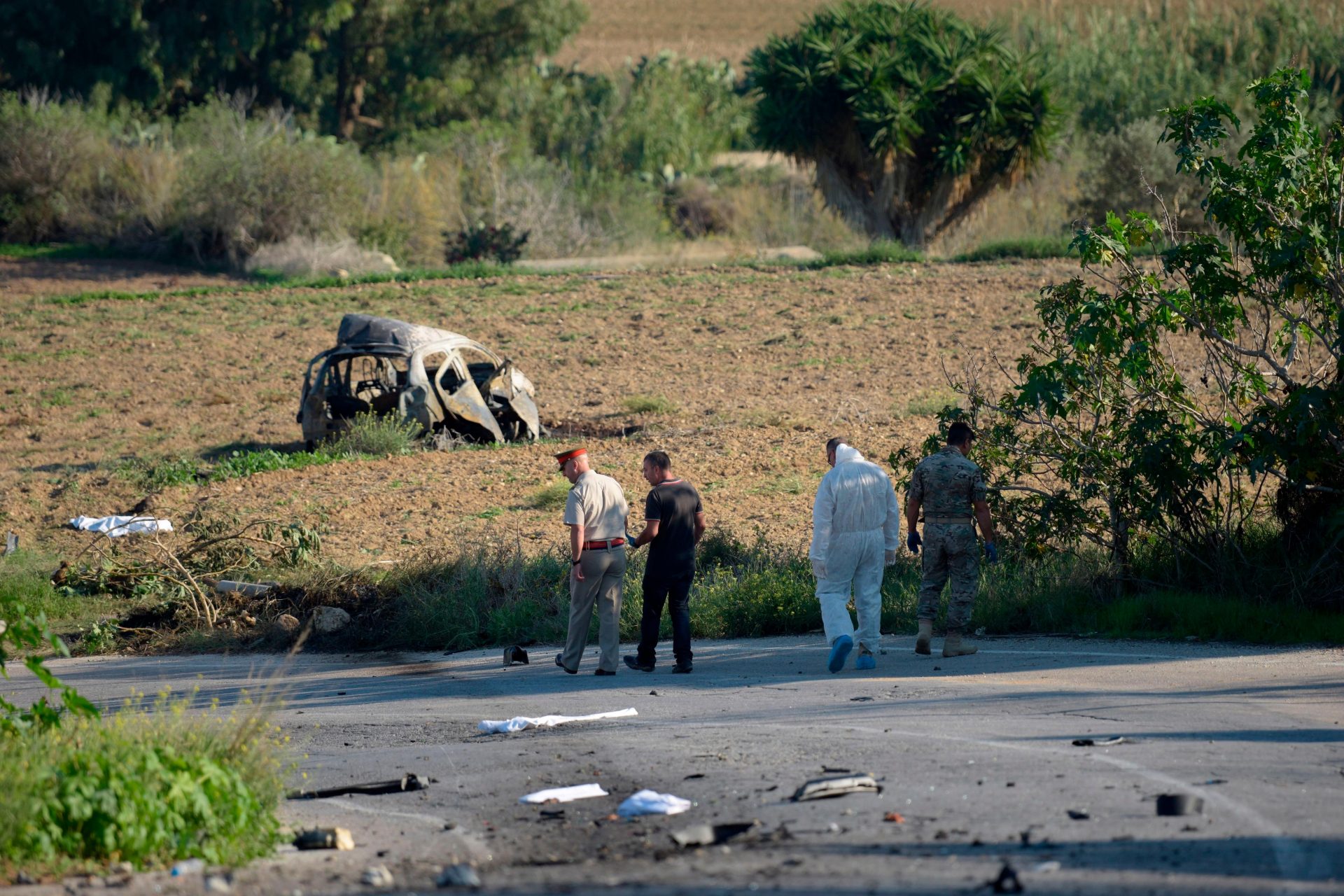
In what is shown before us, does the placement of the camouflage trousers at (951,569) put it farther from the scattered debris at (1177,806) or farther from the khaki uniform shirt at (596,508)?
the scattered debris at (1177,806)

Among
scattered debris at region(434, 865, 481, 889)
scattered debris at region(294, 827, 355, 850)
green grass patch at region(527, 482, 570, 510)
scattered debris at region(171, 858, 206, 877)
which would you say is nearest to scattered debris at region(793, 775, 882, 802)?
scattered debris at region(434, 865, 481, 889)

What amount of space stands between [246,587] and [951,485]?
733 cm

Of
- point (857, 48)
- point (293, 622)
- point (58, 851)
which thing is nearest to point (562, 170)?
point (857, 48)

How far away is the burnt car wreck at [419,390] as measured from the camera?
20.0 meters

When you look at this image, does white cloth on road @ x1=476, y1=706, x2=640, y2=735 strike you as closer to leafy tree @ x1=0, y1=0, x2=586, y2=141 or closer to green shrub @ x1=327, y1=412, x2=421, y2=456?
green shrub @ x1=327, y1=412, x2=421, y2=456

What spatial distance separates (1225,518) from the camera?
1278 centimetres

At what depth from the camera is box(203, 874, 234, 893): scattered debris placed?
5.76 meters

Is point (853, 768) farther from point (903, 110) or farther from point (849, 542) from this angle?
point (903, 110)

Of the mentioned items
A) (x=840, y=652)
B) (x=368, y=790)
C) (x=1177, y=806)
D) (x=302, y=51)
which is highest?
(x=302, y=51)

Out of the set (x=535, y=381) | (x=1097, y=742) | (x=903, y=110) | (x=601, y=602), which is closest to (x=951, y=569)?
(x=601, y=602)

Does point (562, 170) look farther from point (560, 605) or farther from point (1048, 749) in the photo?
point (1048, 749)

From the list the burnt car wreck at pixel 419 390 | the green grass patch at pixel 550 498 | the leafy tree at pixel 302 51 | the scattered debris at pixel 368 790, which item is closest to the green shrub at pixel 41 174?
the leafy tree at pixel 302 51

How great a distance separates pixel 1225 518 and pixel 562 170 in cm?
3666

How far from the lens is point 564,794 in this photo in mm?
7316
